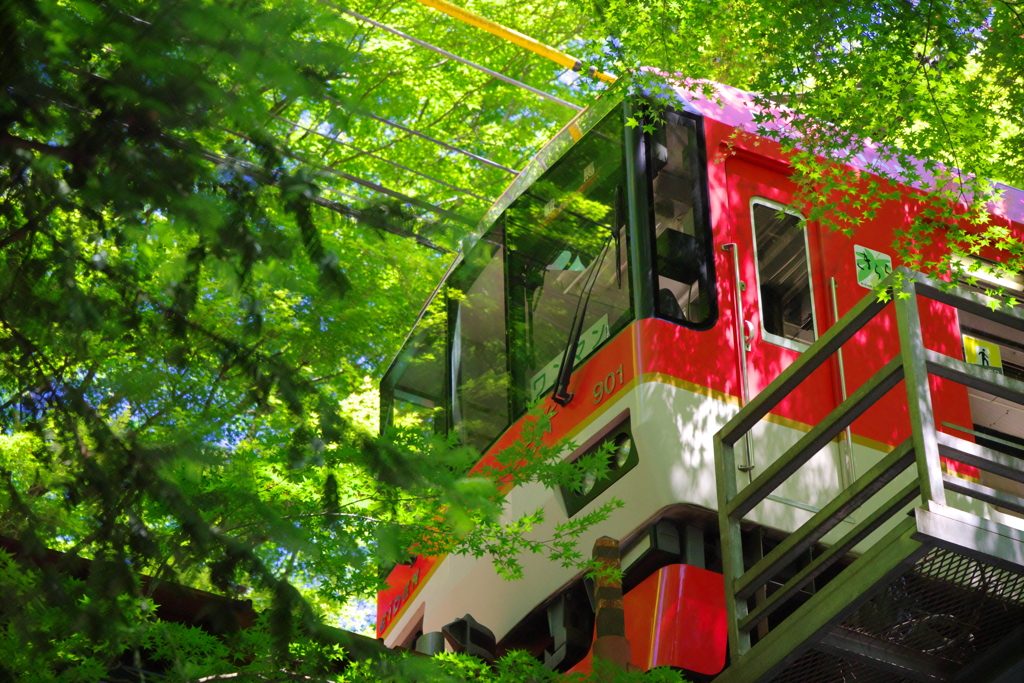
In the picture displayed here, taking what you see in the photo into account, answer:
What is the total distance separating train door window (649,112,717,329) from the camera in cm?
618

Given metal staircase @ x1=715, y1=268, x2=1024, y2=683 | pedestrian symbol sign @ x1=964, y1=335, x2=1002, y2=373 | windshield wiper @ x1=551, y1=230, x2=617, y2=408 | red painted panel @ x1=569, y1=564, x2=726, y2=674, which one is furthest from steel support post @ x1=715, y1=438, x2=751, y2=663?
pedestrian symbol sign @ x1=964, y1=335, x2=1002, y2=373

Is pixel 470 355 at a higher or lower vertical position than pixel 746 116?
lower

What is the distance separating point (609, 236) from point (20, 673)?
3782 millimetres

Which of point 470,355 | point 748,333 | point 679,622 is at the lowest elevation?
point 679,622

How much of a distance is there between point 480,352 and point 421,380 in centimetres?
117

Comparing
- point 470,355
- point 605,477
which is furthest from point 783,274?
point 470,355

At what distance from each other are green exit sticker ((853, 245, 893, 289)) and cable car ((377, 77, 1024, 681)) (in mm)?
12

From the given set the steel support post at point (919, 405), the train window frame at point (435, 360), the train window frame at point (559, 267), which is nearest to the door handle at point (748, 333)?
the train window frame at point (559, 267)

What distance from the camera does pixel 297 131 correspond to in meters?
14.5

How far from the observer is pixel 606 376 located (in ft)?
20.2

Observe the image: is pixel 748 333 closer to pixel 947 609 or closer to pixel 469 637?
pixel 947 609

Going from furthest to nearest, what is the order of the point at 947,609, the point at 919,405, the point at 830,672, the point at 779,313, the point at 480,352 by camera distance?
1. the point at 480,352
2. the point at 779,313
3. the point at 830,672
4. the point at 947,609
5. the point at 919,405

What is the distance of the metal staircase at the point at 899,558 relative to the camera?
4.57 m

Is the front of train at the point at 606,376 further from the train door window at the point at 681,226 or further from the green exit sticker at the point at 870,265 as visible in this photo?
the green exit sticker at the point at 870,265
